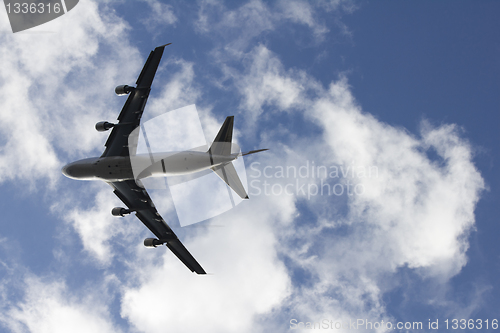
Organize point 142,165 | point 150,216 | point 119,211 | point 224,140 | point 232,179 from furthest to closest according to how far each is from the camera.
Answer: point 150,216, point 119,211, point 142,165, point 232,179, point 224,140

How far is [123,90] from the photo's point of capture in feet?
107

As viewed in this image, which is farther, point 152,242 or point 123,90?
point 152,242

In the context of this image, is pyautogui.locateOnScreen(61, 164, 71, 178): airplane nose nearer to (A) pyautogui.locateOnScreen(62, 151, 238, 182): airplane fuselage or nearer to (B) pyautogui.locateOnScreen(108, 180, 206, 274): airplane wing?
(A) pyautogui.locateOnScreen(62, 151, 238, 182): airplane fuselage

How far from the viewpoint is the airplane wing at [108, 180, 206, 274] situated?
37.0m

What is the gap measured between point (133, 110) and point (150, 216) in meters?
11.9

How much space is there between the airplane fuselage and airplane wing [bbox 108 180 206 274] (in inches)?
85.2

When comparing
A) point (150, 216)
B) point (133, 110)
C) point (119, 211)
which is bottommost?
point (119, 211)

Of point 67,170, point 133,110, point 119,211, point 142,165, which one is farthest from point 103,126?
point 119,211

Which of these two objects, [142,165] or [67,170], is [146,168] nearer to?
[142,165]

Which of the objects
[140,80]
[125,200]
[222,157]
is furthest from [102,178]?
[222,157]

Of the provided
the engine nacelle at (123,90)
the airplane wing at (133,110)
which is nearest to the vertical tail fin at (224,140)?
the airplane wing at (133,110)

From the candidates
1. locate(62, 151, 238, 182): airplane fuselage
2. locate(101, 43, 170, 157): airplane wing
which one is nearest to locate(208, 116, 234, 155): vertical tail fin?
locate(62, 151, 238, 182): airplane fuselage

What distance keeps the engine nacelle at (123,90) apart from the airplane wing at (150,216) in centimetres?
918

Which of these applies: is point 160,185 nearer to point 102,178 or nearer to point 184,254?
point 102,178
